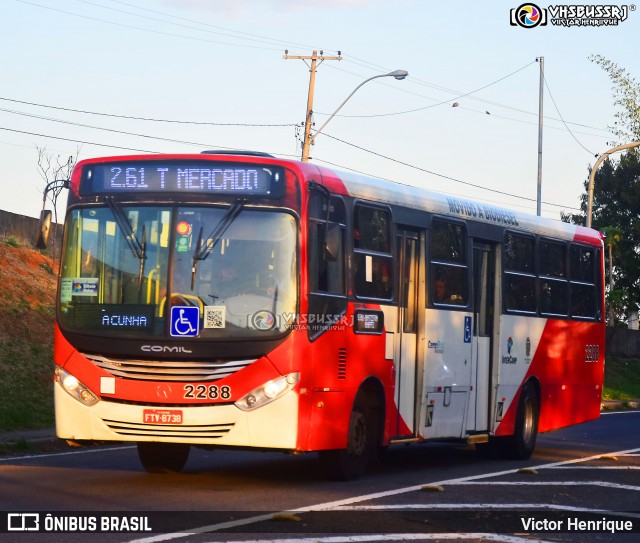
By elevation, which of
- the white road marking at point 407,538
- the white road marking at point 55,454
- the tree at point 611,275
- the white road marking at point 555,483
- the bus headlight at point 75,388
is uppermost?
the tree at point 611,275

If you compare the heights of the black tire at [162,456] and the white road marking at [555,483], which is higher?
the black tire at [162,456]

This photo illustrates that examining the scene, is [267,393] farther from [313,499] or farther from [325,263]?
[325,263]

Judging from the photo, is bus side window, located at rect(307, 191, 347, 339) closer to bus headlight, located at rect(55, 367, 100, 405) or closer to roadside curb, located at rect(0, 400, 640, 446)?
bus headlight, located at rect(55, 367, 100, 405)

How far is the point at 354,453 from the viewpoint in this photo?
46.5ft

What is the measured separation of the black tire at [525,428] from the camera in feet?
60.7

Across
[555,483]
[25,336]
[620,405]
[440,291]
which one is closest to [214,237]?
[440,291]

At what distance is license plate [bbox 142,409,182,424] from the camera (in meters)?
12.8

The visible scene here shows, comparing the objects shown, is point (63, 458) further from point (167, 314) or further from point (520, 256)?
point (520, 256)

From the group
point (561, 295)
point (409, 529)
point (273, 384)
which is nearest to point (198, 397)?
point (273, 384)

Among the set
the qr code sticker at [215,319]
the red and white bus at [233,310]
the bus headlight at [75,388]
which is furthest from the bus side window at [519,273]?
the bus headlight at [75,388]

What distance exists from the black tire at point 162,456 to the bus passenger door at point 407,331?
2354 millimetres

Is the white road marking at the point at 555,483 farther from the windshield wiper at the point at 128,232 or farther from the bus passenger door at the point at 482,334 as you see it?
the windshield wiper at the point at 128,232

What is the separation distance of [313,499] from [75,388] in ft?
8.80

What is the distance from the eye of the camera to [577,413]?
20781mm
